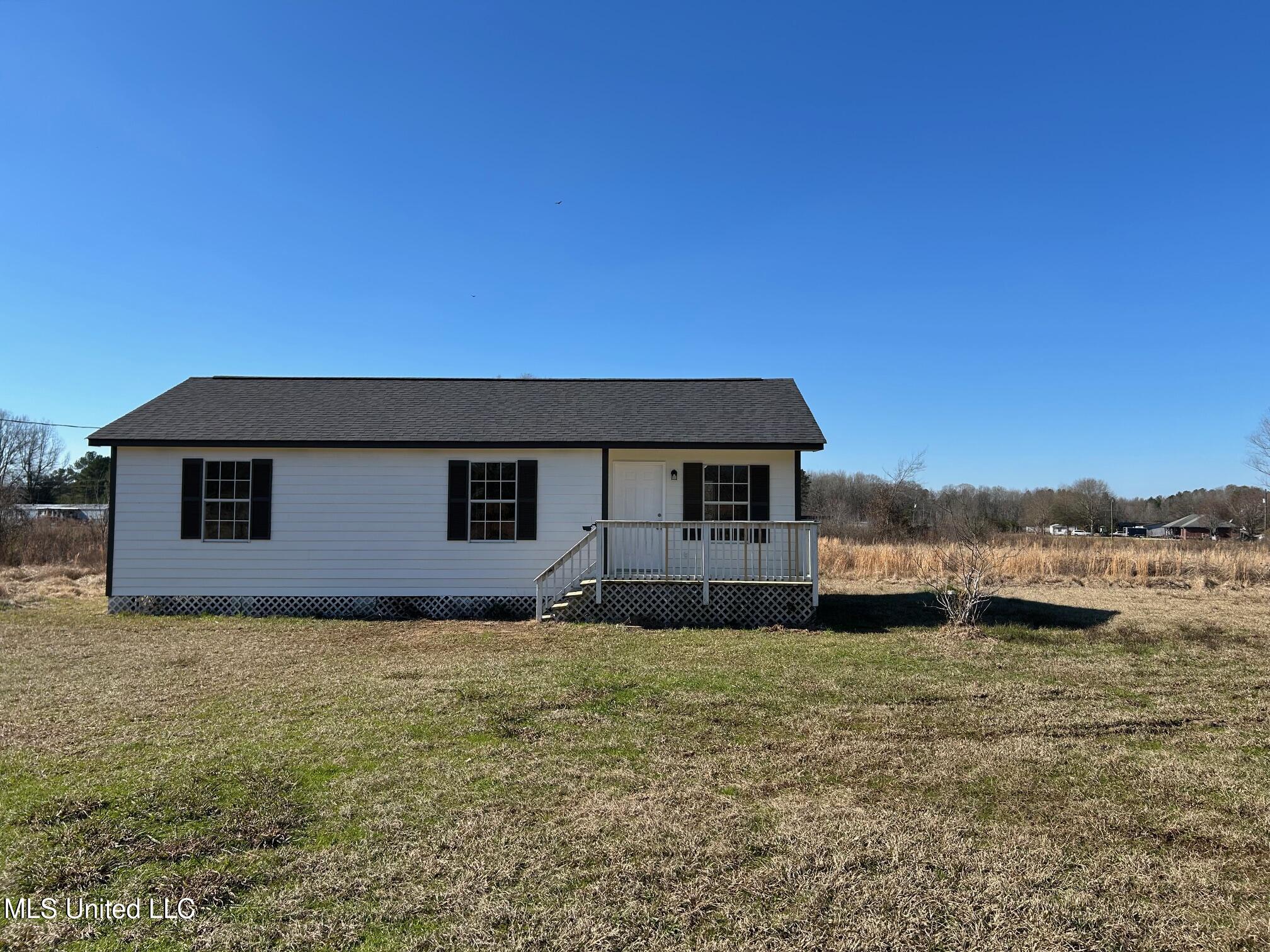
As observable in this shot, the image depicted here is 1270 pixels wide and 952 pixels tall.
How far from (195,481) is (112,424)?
1.79m

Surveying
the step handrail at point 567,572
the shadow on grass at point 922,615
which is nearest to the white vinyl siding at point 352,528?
the step handrail at point 567,572

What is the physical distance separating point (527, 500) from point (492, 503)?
2.05ft

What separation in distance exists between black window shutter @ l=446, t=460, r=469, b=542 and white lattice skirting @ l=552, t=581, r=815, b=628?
2537mm

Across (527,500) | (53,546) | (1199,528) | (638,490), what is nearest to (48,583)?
(53,546)

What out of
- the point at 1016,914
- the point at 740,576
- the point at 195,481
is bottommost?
the point at 1016,914

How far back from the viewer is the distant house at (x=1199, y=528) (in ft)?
177

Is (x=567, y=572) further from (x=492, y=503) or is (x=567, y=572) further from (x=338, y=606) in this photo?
(x=338, y=606)

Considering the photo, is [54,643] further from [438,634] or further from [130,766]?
[130,766]

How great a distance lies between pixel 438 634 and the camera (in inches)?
428

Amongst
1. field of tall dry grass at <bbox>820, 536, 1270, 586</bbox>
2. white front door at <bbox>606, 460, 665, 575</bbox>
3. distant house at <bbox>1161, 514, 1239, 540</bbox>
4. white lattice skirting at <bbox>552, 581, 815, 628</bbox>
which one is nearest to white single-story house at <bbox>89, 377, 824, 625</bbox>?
white front door at <bbox>606, 460, 665, 575</bbox>

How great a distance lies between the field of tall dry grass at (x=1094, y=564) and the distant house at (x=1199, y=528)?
38.4 metres

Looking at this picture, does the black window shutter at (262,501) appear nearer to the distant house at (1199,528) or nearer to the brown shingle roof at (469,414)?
the brown shingle roof at (469,414)

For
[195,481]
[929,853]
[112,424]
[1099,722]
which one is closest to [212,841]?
[929,853]

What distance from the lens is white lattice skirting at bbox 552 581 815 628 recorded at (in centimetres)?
1192
